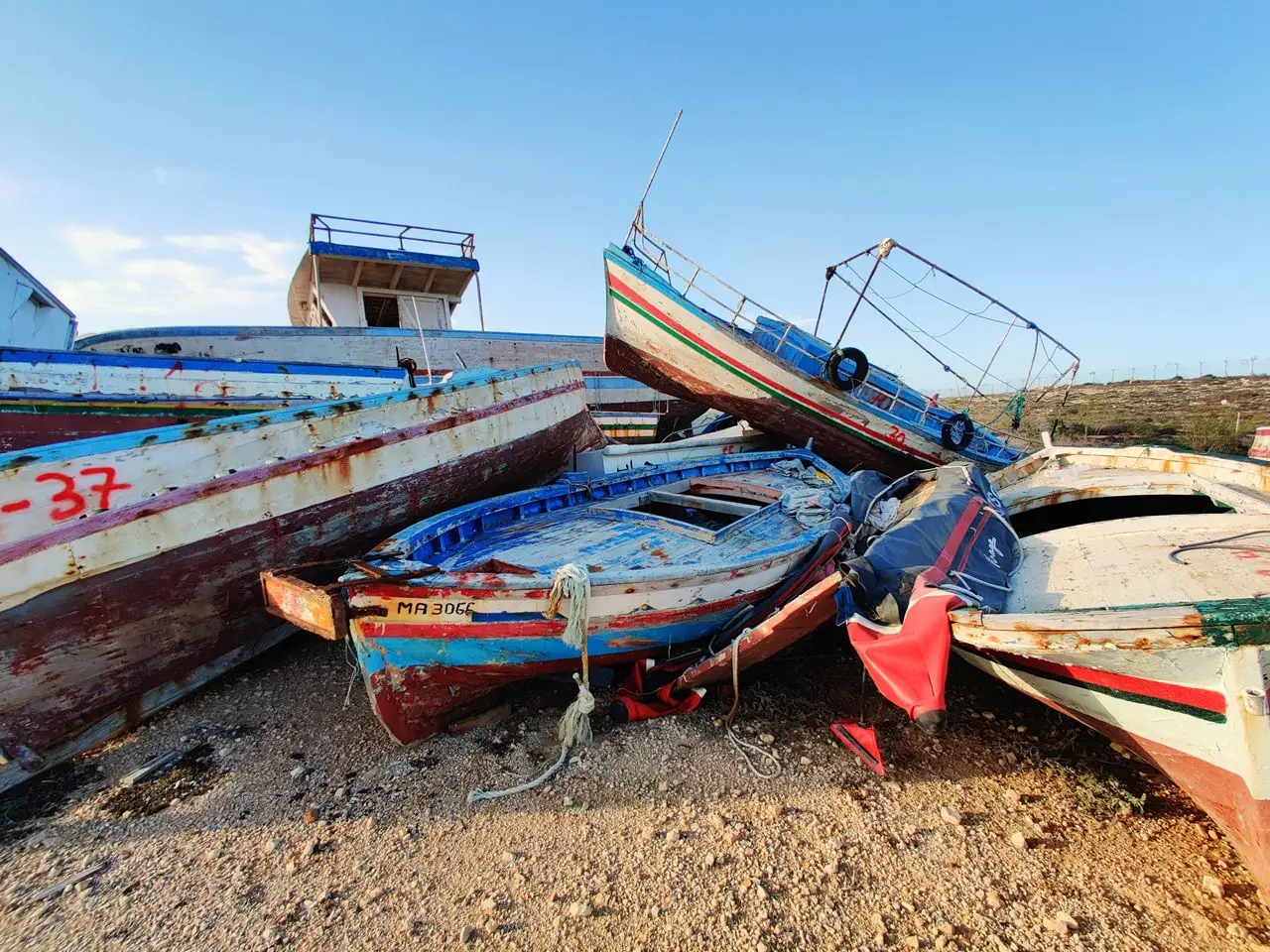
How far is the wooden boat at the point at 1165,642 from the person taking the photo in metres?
2.69

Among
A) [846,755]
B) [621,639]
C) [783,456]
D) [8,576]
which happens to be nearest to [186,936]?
[8,576]

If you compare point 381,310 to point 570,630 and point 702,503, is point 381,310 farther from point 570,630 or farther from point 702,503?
point 570,630

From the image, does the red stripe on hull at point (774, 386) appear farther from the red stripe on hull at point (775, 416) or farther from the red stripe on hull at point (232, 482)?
the red stripe on hull at point (232, 482)

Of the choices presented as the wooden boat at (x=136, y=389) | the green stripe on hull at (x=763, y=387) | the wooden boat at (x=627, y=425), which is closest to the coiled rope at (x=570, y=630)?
the wooden boat at (x=136, y=389)

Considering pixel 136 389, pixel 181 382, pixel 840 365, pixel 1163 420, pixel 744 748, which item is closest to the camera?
pixel 744 748

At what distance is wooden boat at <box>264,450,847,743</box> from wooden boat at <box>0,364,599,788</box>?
551 millimetres

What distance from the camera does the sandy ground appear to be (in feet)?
9.25

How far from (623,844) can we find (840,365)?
7698 mm

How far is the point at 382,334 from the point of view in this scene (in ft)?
41.4

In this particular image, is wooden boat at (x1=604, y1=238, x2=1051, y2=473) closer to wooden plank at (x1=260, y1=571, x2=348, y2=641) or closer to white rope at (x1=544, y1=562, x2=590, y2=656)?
white rope at (x1=544, y1=562, x2=590, y2=656)

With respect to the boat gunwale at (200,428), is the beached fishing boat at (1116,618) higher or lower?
lower

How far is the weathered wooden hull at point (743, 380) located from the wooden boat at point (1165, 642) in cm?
437

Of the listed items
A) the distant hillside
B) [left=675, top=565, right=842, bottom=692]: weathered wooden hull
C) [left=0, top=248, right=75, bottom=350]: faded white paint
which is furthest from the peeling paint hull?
[left=0, top=248, right=75, bottom=350]: faded white paint

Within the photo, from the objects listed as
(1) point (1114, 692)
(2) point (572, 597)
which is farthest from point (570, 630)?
(1) point (1114, 692)
